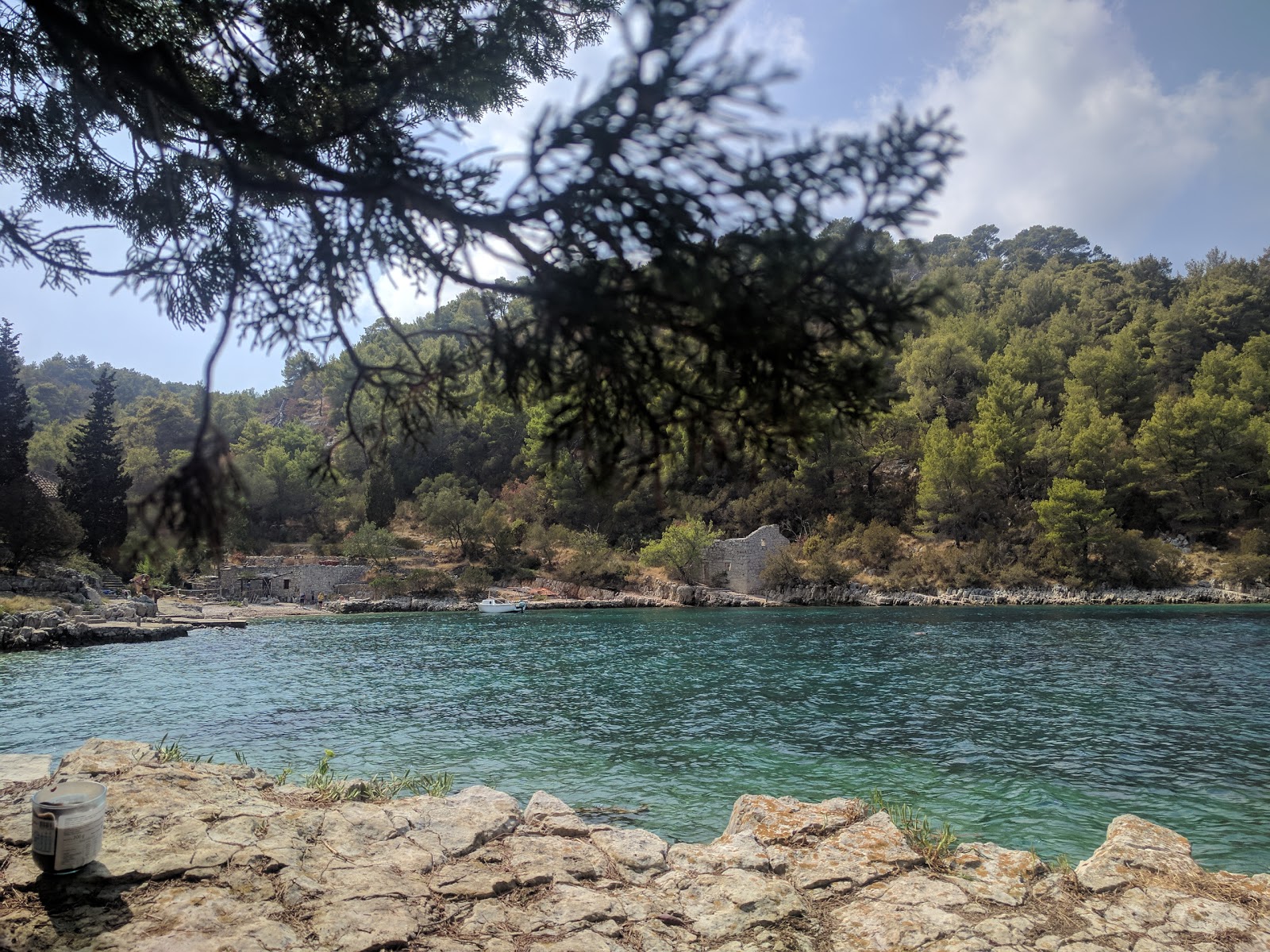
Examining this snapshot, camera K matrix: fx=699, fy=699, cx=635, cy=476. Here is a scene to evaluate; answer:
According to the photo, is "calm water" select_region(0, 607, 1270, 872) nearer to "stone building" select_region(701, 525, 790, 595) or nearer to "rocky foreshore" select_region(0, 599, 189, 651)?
"rocky foreshore" select_region(0, 599, 189, 651)

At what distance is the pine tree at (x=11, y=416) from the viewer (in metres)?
25.3

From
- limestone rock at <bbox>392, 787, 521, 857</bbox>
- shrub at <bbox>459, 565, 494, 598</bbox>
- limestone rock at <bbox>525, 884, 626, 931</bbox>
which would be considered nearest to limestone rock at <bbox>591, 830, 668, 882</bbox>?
limestone rock at <bbox>525, 884, 626, 931</bbox>

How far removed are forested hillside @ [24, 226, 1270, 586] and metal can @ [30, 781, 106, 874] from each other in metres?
24.1

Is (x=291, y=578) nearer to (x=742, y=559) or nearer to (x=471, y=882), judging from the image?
(x=742, y=559)

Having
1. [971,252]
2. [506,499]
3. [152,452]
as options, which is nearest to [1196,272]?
[971,252]

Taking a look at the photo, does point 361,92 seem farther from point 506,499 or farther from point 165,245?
point 506,499

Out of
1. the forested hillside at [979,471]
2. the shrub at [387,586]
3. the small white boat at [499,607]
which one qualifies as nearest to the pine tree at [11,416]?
the forested hillside at [979,471]

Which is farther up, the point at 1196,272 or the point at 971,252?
the point at 971,252

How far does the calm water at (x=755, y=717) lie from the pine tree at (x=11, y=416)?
36.9 ft

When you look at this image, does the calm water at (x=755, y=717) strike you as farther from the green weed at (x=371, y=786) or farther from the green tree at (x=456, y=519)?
the green tree at (x=456, y=519)

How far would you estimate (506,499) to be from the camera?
52750 millimetres

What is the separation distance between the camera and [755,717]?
10.4 metres

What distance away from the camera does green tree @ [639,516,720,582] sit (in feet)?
127

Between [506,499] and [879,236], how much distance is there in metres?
51.3
